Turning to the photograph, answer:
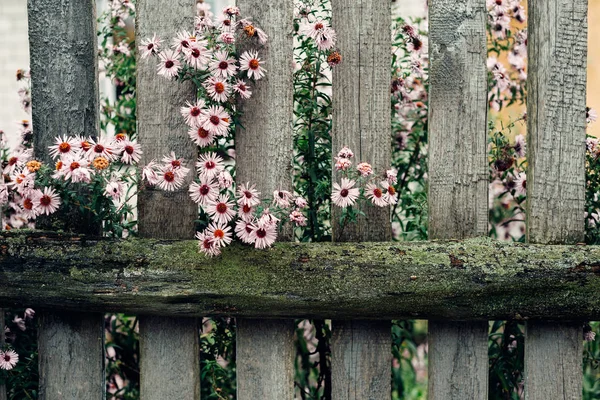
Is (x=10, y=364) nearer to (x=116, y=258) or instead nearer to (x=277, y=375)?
(x=116, y=258)

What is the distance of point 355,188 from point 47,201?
0.84 m

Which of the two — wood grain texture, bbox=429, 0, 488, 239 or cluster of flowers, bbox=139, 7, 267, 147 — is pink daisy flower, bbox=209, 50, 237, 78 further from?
wood grain texture, bbox=429, 0, 488, 239

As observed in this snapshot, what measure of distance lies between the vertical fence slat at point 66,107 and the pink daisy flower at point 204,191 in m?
0.36

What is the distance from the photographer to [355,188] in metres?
1.98

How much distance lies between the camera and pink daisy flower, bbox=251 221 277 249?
1.91 m

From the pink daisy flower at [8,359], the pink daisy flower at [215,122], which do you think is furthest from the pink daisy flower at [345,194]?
the pink daisy flower at [8,359]

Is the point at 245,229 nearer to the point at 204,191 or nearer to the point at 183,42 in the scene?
the point at 204,191

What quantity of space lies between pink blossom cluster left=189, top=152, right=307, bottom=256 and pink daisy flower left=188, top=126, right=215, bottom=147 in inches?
1.4

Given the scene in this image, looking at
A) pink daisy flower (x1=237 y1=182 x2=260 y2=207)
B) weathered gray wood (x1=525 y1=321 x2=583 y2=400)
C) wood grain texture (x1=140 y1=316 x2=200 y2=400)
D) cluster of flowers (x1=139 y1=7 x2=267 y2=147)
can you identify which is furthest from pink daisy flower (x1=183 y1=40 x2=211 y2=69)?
weathered gray wood (x1=525 y1=321 x2=583 y2=400)

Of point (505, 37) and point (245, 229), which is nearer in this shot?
point (245, 229)

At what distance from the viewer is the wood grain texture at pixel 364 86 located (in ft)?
6.59

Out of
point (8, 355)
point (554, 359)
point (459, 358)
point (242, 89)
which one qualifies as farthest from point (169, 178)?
point (554, 359)

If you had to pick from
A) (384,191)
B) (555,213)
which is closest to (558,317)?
(555,213)

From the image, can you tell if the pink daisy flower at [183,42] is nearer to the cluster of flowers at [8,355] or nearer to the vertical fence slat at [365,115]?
the vertical fence slat at [365,115]
